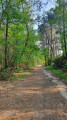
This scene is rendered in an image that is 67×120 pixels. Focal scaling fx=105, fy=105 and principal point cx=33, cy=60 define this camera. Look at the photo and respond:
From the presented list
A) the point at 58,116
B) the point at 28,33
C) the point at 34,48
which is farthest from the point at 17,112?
the point at 28,33

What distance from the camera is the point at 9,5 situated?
1026 cm

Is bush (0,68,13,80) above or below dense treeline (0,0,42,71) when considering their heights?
below

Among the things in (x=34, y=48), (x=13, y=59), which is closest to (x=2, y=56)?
(x=13, y=59)

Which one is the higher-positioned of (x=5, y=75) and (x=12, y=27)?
(x=12, y=27)

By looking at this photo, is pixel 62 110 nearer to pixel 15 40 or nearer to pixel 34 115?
pixel 34 115

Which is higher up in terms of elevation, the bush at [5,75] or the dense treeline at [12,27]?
the dense treeline at [12,27]

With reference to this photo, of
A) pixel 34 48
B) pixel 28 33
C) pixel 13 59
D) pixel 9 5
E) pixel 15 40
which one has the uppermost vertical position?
pixel 9 5

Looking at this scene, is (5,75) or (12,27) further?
(12,27)

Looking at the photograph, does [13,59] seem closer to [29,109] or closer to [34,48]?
[34,48]

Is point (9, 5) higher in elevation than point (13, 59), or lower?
higher

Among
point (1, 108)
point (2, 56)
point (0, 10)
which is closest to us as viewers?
point (1, 108)

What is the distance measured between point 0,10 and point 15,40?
16.5ft

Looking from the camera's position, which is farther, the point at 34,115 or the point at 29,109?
the point at 29,109

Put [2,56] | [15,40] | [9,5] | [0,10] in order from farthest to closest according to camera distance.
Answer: [15,40] → [2,56] → [0,10] → [9,5]
